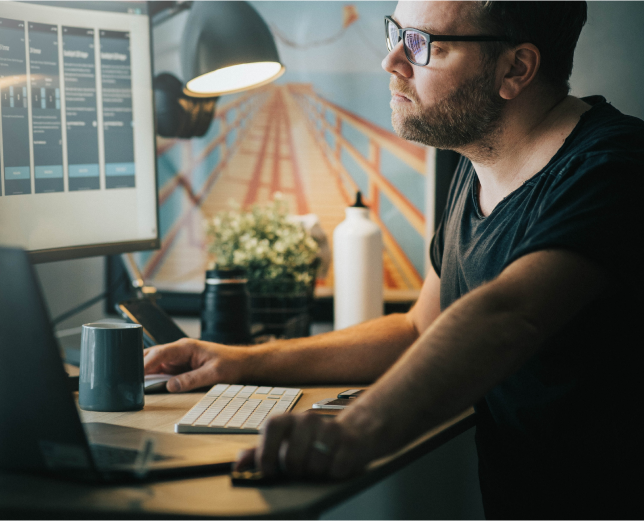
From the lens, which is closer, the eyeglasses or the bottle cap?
Result: the eyeglasses

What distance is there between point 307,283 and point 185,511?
976 millimetres

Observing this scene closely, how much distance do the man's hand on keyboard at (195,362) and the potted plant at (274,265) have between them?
0.34 meters

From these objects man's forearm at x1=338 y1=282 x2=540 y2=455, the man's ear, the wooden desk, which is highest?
the man's ear

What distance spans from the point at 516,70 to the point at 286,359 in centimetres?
62

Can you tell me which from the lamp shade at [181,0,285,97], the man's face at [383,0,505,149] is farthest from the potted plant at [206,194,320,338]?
the man's face at [383,0,505,149]

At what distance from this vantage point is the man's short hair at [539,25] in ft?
3.42

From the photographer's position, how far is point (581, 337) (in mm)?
843

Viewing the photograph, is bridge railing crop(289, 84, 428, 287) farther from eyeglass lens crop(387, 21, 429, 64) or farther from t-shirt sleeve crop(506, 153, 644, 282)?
t-shirt sleeve crop(506, 153, 644, 282)

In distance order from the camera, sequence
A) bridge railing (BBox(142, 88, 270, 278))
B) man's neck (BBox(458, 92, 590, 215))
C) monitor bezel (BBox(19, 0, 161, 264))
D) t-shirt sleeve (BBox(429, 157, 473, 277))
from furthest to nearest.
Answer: bridge railing (BBox(142, 88, 270, 278)), t-shirt sleeve (BBox(429, 157, 473, 277)), monitor bezel (BBox(19, 0, 161, 264)), man's neck (BBox(458, 92, 590, 215))

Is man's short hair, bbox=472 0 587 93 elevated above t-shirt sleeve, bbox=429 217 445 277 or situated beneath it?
elevated above

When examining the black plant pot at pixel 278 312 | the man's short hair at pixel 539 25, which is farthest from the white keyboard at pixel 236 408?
the man's short hair at pixel 539 25

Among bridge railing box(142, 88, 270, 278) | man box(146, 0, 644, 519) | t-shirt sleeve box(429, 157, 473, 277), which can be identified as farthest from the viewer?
bridge railing box(142, 88, 270, 278)

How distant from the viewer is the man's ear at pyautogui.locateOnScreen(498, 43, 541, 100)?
1.06m

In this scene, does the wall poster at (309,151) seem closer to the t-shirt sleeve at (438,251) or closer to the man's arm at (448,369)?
the t-shirt sleeve at (438,251)
